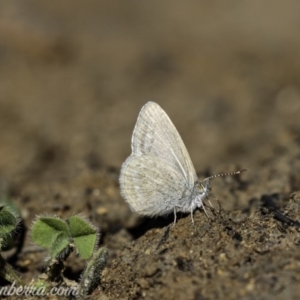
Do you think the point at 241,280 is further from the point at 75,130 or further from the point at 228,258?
the point at 75,130

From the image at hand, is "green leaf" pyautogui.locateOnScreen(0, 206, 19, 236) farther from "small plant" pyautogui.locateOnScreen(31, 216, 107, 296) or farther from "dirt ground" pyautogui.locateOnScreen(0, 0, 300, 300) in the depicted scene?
"dirt ground" pyautogui.locateOnScreen(0, 0, 300, 300)

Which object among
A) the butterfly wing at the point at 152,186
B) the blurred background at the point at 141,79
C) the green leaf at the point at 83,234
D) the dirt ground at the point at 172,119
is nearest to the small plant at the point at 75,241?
the green leaf at the point at 83,234

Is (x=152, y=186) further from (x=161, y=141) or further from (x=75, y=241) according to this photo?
(x=75, y=241)

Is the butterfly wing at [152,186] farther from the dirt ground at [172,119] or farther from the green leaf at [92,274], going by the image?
the green leaf at [92,274]

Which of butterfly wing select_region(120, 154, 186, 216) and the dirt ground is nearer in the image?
the dirt ground

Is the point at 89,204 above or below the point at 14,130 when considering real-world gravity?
below

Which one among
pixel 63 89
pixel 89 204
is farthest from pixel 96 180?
pixel 63 89

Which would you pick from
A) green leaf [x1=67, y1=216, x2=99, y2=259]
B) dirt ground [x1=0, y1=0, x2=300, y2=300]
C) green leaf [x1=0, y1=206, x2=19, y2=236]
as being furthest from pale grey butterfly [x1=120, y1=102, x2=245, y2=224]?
green leaf [x1=0, y1=206, x2=19, y2=236]
